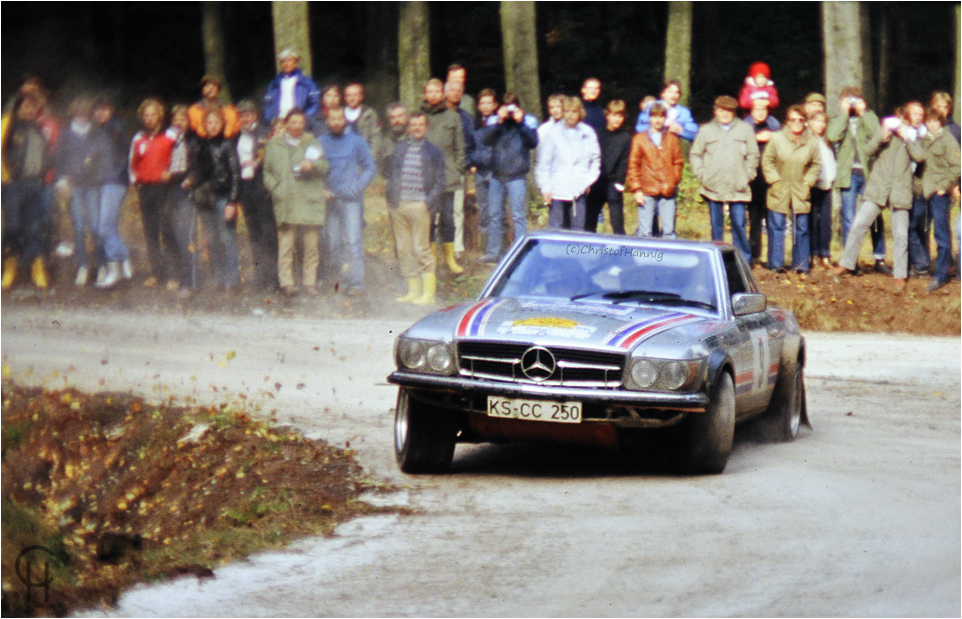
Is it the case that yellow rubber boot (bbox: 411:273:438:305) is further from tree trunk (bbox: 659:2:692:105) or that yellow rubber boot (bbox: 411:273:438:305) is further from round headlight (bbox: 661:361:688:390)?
tree trunk (bbox: 659:2:692:105)

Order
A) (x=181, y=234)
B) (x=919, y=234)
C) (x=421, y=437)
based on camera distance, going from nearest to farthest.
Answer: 1. (x=421, y=437)
2. (x=181, y=234)
3. (x=919, y=234)

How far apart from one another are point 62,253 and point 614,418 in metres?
8.53

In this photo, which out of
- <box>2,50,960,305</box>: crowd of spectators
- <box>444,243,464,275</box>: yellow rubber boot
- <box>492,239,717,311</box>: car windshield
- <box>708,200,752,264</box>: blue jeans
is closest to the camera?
<box>492,239,717,311</box>: car windshield

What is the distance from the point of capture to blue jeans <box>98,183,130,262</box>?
16047 millimetres

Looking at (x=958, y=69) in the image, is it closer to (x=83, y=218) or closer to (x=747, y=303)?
(x=83, y=218)

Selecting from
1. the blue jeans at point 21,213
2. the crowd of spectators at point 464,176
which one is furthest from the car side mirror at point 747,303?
the crowd of spectators at point 464,176

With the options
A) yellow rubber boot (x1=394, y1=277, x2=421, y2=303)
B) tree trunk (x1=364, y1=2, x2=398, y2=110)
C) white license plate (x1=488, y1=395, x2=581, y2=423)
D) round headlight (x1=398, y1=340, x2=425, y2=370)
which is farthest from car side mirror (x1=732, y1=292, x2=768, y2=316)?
tree trunk (x1=364, y1=2, x2=398, y2=110)

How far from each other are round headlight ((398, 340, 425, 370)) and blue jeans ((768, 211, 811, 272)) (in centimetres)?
1030

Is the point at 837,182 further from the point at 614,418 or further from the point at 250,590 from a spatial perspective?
the point at 250,590

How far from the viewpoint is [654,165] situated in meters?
17.8

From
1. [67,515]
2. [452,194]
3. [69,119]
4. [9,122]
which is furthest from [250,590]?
[452,194]

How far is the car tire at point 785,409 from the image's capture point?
10742 millimetres

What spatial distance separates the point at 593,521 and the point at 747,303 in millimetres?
2377

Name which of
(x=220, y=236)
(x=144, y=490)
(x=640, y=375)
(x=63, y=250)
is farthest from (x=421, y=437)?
(x=220, y=236)
